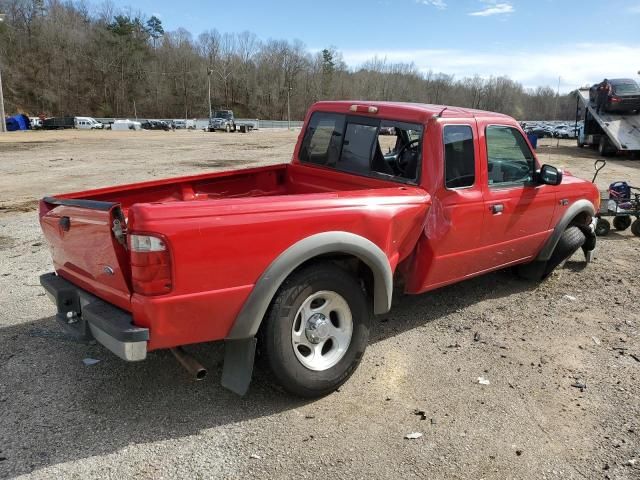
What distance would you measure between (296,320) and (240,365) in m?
0.46

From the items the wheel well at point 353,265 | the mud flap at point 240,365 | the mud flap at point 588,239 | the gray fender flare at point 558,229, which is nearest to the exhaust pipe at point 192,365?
the mud flap at point 240,365

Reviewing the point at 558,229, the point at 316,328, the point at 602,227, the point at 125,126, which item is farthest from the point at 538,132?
the point at 125,126

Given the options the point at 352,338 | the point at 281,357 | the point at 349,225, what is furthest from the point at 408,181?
the point at 281,357

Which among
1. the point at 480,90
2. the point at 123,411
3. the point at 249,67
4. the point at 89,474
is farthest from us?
the point at 480,90

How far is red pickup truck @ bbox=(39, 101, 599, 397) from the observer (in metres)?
2.81

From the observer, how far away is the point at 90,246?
3.20 metres

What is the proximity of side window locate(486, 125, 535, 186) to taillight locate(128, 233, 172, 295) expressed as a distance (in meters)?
3.08

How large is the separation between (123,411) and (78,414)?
0.89ft

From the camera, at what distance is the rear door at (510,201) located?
15.3ft

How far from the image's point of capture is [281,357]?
10.6 ft

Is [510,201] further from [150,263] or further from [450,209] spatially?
[150,263]

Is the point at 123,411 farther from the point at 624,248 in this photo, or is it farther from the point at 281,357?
the point at 624,248

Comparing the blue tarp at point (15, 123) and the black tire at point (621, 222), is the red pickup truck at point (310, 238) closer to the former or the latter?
the black tire at point (621, 222)

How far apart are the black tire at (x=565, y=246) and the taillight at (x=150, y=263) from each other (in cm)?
454
